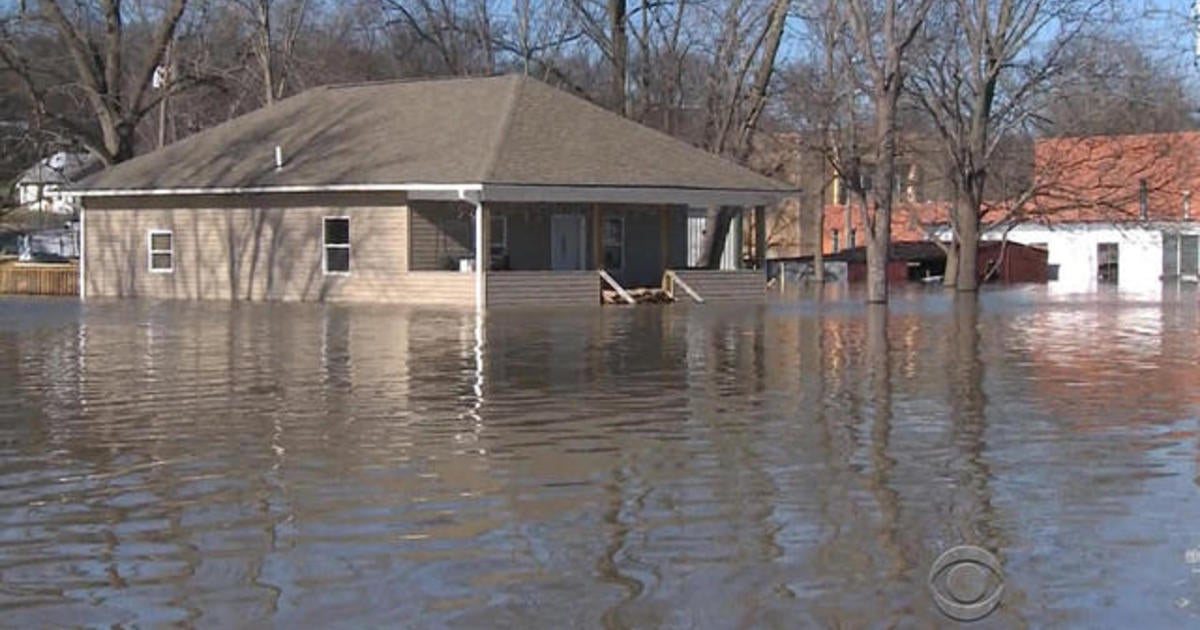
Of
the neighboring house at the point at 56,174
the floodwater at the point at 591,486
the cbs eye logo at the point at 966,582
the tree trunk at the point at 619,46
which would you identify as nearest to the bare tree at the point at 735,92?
the tree trunk at the point at 619,46

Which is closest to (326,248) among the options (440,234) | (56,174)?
(440,234)

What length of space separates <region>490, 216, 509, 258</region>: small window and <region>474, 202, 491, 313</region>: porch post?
162 inches

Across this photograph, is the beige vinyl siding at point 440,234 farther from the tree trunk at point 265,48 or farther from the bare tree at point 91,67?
the tree trunk at point 265,48

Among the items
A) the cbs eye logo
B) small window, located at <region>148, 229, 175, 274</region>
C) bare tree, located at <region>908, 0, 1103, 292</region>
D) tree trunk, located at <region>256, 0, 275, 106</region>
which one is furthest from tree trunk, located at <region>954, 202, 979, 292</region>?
the cbs eye logo

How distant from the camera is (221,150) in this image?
44688mm

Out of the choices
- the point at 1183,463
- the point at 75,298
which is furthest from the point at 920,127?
the point at 1183,463

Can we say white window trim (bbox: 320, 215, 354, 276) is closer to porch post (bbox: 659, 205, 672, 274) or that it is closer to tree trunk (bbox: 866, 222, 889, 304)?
porch post (bbox: 659, 205, 672, 274)

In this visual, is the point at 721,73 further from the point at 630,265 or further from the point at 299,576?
the point at 299,576

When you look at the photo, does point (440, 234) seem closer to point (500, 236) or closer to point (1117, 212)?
point (500, 236)

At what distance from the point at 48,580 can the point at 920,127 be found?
2076 inches

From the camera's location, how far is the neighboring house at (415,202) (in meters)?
38.5

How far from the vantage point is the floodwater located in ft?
28.8

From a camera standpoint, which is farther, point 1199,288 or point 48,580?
point 1199,288

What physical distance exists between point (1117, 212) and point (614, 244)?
22463 mm
